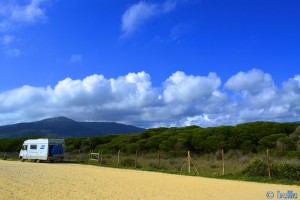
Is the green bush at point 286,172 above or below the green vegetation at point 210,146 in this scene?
below

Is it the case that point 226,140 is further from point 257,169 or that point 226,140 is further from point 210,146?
point 257,169

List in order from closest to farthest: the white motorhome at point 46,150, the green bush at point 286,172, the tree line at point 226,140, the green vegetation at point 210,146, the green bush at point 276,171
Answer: the green bush at point 286,172, the green bush at point 276,171, the green vegetation at point 210,146, the white motorhome at point 46,150, the tree line at point 226,140

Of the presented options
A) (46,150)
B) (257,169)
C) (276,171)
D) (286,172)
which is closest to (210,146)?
(46,150)

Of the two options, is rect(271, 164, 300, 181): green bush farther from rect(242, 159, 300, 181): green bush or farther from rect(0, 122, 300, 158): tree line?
→ rect(0, 122, 300, 158): tree line

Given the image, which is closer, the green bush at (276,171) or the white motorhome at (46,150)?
the green bush at (276,171)

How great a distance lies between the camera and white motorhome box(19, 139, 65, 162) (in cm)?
3916

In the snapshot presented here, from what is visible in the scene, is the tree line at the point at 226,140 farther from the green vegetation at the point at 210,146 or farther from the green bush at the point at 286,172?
the green bush at the point at 286,172

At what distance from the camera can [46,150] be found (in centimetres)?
3912

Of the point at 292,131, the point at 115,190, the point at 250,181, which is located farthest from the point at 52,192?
the point at 292,131

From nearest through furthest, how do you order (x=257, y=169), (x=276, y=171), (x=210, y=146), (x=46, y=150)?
(x=276, y=171)
(x=257, y=169)
(x=46, y=150)
(x=210, y=146)

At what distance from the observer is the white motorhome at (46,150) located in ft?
128

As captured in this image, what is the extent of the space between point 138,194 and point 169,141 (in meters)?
32.4

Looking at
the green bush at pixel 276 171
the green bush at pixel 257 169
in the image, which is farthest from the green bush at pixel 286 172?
the green bush at pixel 257 169

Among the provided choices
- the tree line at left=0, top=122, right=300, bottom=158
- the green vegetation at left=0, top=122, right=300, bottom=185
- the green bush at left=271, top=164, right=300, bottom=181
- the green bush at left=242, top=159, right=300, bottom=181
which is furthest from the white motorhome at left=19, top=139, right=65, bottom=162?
the green bush at left=271, top=164, right=300, bottom=181
